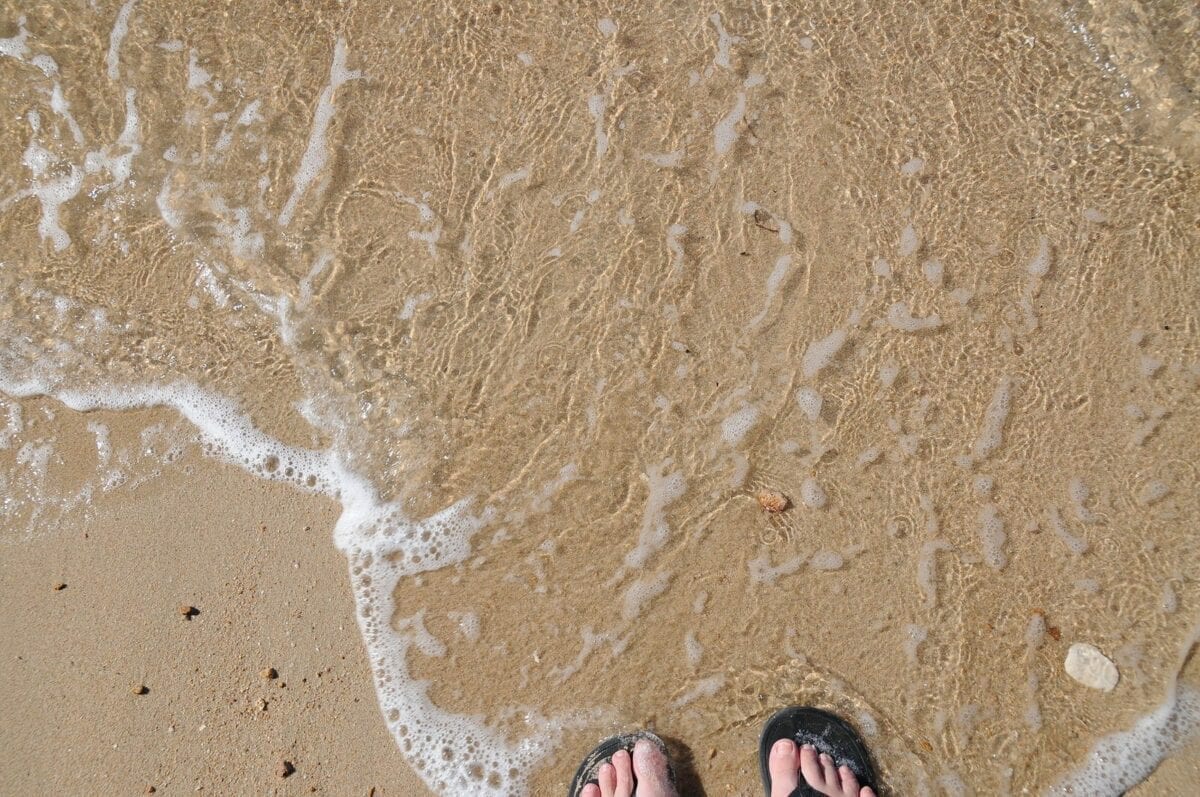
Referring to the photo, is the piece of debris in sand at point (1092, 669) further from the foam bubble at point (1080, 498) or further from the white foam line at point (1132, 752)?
the foam bubble at point (1080, 498)

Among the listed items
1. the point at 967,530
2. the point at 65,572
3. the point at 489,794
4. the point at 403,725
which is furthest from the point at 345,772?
the point at 967,530

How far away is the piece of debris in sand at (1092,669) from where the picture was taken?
8.50 feet

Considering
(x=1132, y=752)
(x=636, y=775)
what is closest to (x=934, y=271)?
(x=1132, y=752)

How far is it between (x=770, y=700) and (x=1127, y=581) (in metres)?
1.38

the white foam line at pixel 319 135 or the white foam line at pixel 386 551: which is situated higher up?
the white foam line at pixel 319 135

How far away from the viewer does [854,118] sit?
116 inches

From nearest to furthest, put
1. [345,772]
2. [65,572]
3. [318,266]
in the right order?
[345,772]
[65,572]
[318,266]

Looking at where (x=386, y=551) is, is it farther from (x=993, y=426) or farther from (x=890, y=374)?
(x=993, y=426)

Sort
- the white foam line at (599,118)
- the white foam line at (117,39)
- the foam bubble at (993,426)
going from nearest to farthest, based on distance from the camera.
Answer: the foam bubble at (993,426)
the white foam line at (599,118)
the white foam line at (117,39)

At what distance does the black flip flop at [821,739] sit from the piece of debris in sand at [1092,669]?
804 mm

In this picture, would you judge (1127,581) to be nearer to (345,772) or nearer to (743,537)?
(743,537)

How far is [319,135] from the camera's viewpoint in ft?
10.2

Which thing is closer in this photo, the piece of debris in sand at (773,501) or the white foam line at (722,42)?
the piece of debris in sand at (773,501)

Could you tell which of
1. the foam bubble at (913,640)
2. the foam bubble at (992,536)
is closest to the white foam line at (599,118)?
the foam bubble at (992,536)
